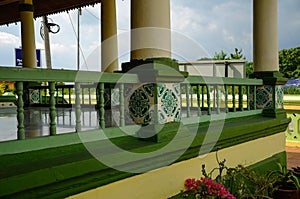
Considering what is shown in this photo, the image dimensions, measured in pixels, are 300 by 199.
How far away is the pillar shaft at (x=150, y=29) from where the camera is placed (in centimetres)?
263

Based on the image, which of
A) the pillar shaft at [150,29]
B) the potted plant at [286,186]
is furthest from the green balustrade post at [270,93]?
the pillar shaft at [150,29]

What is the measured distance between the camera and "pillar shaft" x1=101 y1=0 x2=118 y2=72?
18.4ft

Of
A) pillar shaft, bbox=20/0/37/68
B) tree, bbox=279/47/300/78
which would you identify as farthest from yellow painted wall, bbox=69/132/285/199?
tree, bbox=279/47/300/78

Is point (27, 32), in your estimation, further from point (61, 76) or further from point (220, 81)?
point (61, 76)

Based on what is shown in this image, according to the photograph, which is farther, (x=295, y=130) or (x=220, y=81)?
(x=295, y=130)

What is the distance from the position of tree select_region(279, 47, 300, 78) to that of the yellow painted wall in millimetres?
16258

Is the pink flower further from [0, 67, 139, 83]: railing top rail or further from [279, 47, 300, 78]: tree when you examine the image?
[279, 47, 300, 78]: tree

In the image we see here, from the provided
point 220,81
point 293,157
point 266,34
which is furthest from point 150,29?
point 293,157

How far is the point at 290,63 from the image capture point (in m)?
19.5

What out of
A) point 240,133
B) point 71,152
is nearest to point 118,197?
point 71,152

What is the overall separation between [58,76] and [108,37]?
3743mm

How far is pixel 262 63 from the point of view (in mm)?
4277

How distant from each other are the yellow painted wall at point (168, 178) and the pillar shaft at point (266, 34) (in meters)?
0.95

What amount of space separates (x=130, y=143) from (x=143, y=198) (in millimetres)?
374
